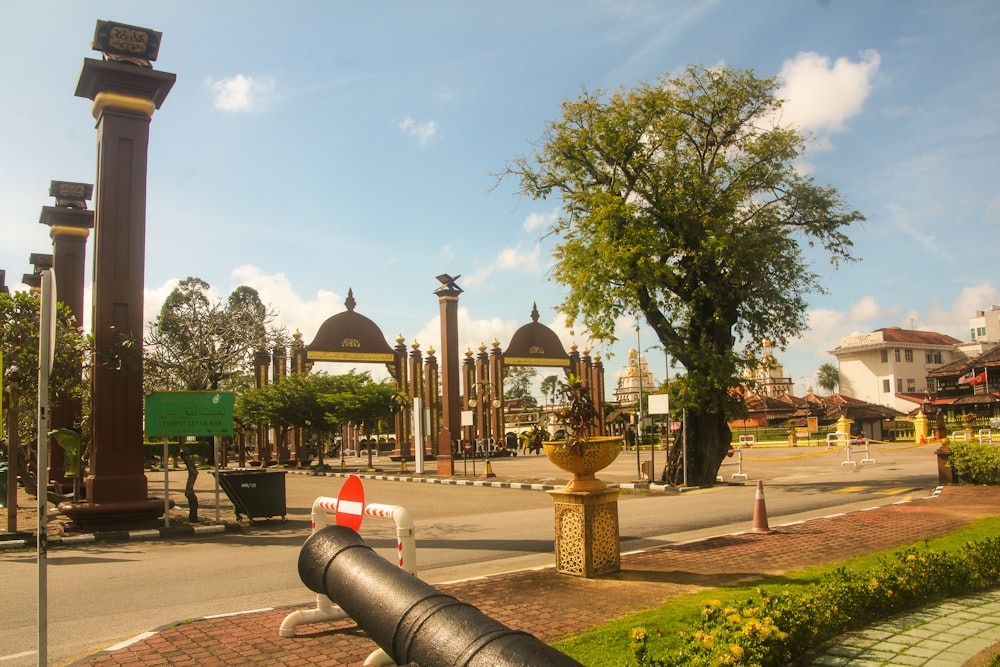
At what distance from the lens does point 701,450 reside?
20578 mm

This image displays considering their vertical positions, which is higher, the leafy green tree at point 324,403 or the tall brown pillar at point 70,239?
the tall brown pillar at point 70,239

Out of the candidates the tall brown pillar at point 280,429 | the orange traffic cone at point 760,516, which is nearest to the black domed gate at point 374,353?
the tall brown pillar at point 280,429

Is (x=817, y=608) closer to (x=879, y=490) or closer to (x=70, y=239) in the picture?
(x=879, y=490)

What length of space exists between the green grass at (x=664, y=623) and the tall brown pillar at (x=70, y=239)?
60.8 ft

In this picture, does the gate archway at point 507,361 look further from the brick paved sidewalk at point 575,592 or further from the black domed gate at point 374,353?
the brick paved sidewalk at point 575,592

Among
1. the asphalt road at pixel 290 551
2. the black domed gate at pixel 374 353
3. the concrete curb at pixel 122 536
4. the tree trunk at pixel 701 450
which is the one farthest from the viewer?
the black domed gate at pixel 374 353

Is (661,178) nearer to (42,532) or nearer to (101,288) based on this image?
(101,288)

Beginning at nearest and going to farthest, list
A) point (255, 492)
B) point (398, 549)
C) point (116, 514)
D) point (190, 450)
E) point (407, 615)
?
point (407, 615), point (398, 549), point (116, 514), point (255, 492), point (190, 450)

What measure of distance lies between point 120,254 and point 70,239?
8.53 metres

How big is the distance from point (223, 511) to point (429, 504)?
480cm

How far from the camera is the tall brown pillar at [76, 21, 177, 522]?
1298cm

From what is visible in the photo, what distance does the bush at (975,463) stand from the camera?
15.5 metres

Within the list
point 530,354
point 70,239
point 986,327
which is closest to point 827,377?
point 986,327

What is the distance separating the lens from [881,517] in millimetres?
11414
